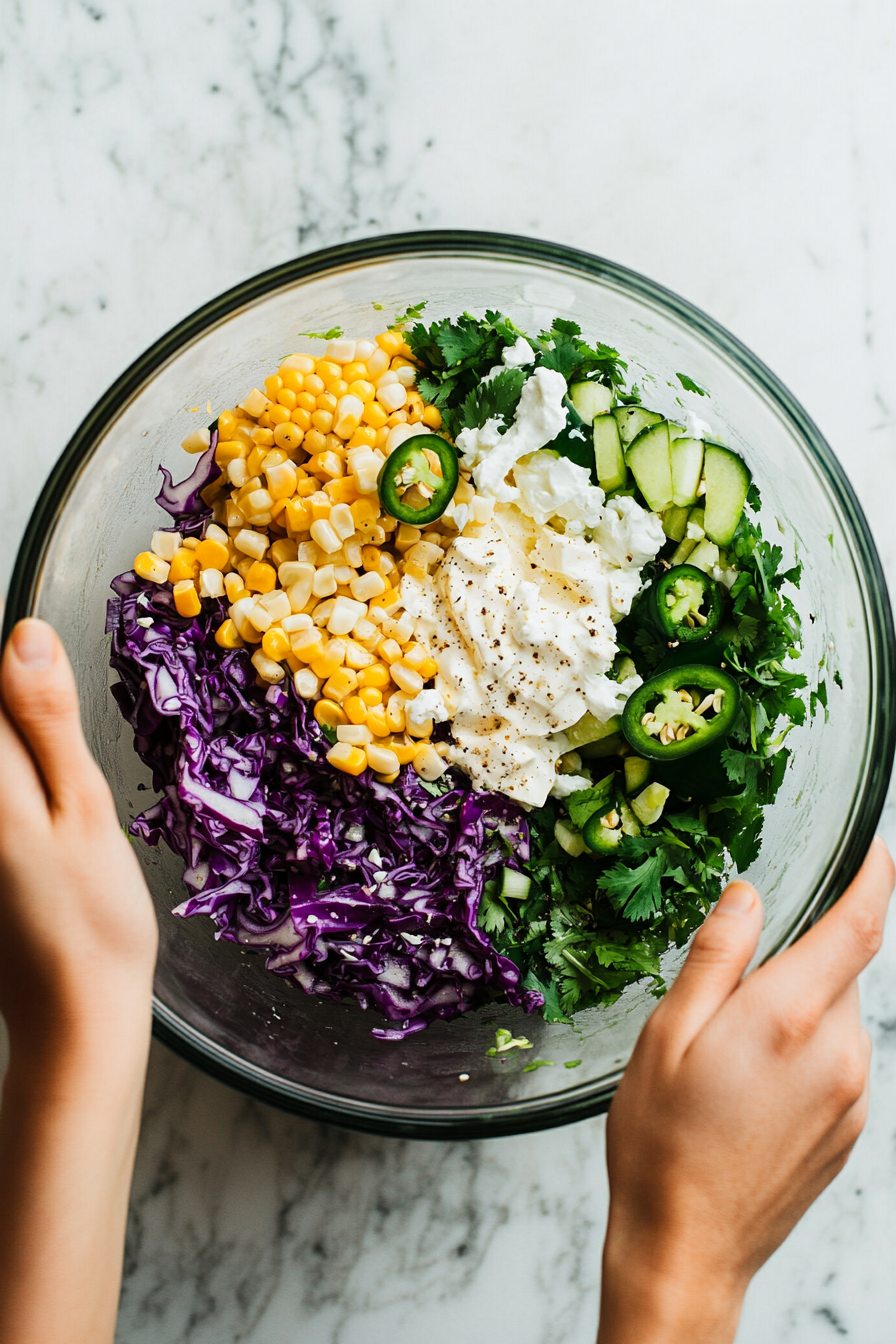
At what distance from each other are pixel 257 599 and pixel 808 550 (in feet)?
4.25

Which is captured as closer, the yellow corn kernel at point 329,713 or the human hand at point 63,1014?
the human hand at point 63,1014

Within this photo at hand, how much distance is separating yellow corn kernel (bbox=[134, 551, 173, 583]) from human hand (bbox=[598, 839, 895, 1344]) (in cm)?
137

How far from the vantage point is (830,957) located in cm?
165

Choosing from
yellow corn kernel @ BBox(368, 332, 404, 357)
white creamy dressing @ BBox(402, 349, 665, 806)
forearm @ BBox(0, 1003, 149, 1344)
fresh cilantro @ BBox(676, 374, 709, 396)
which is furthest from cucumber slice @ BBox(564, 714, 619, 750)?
forearm @ BBox(0, 1003, 149, 1344)

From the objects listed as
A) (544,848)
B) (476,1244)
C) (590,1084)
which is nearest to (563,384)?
(544,848)

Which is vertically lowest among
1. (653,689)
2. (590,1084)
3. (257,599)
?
(590,1084)

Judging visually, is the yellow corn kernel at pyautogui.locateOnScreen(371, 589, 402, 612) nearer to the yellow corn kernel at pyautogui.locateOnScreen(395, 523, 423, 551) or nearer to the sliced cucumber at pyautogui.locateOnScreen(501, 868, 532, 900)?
the yellow corn kernel at pyautogui.locateOnScreen(395, 523, 423, 551)

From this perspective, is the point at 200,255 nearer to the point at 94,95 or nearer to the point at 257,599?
the point at 94,95

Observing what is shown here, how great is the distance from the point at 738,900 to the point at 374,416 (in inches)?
49.5

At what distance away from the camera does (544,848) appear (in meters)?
2.20

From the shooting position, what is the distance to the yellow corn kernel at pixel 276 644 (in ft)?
6.77

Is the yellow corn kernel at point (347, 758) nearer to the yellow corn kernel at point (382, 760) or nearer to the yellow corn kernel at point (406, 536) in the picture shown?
the yellow corn kernel at point (382, 760)

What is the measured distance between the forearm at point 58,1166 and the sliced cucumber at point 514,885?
2.77ft

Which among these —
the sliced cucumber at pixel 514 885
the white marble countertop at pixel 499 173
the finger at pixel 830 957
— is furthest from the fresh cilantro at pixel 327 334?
the finger at pixel 830 957
